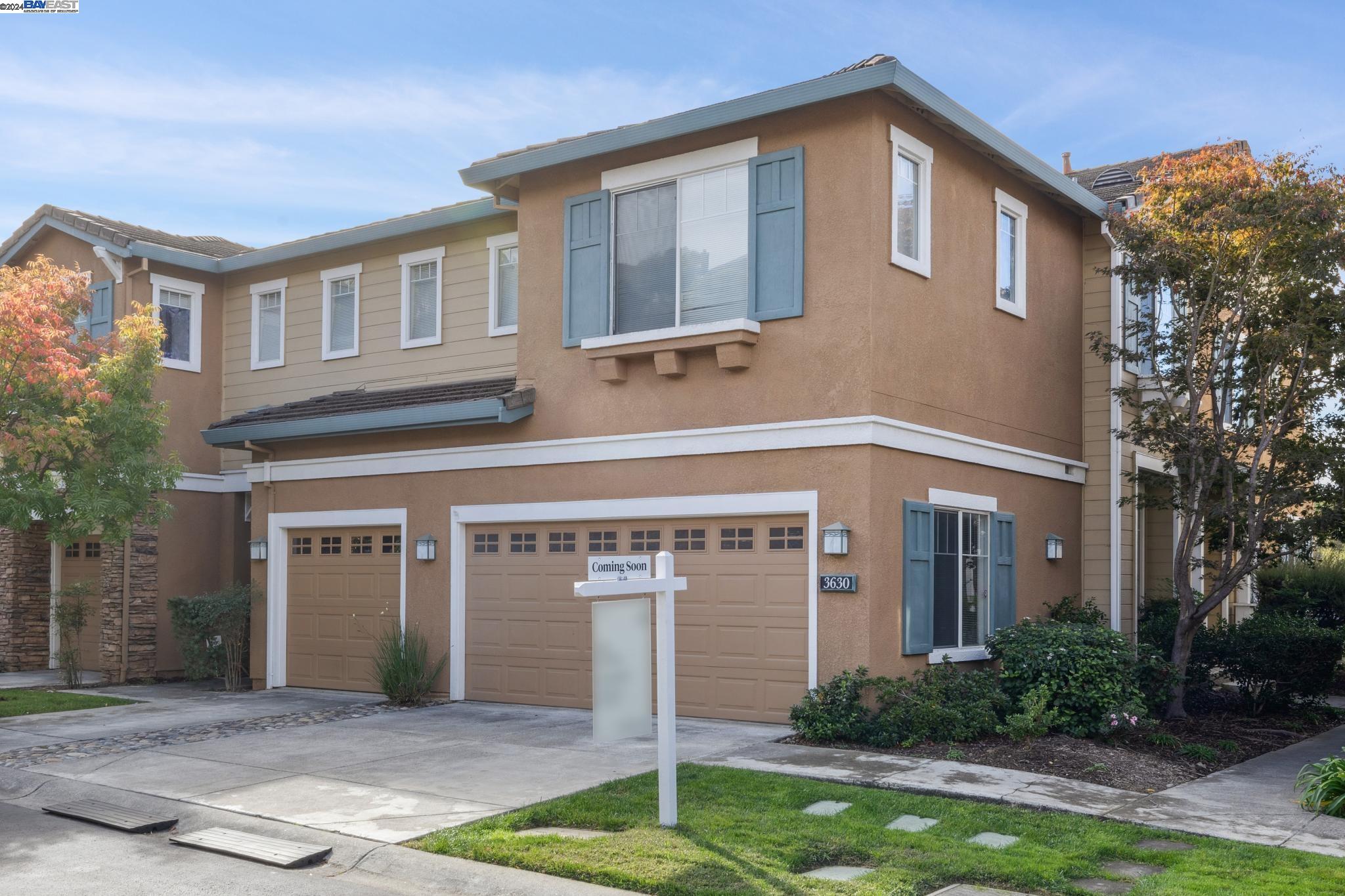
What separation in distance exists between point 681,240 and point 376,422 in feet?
15.1

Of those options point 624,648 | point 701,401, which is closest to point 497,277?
point 701,401

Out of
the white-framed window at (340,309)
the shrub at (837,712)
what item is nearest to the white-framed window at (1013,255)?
the shrub at (837,712)

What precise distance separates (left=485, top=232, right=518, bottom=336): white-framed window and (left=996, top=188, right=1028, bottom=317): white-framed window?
6.08 meters

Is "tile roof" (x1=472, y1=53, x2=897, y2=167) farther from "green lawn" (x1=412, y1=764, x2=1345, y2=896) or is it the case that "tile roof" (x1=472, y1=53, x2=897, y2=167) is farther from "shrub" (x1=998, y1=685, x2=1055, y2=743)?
"green lawn" (x1=412, y1=764, x2=1345, y2=896)

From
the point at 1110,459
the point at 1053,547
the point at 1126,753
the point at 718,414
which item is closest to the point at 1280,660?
the point at 1053,547

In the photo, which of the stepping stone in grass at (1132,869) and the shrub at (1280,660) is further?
the shrub at (1280,660)

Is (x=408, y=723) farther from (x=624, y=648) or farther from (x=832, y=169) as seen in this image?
(x=832, y=169)

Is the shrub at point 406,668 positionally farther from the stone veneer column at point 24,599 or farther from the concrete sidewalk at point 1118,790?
the stone veneer column at point 24,599

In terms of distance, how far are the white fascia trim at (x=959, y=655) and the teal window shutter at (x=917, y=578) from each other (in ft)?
0.48

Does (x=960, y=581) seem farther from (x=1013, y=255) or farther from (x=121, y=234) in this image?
(x=121, y=234)

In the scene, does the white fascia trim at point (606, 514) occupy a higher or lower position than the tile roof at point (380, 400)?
lower

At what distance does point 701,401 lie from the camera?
12664 millimetres

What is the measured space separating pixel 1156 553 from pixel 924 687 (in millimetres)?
8092

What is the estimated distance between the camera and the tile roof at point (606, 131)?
11531 millimetres
